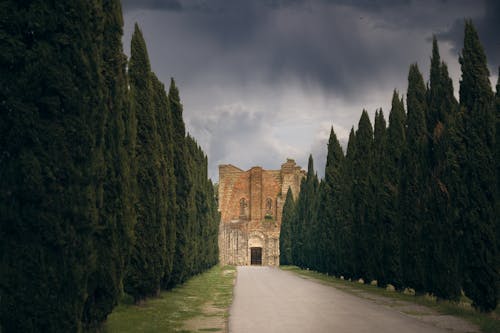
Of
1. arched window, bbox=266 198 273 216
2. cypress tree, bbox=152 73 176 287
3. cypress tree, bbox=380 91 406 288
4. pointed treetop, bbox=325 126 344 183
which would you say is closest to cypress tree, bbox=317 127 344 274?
pointed treetop, bbox=325 126 344 183

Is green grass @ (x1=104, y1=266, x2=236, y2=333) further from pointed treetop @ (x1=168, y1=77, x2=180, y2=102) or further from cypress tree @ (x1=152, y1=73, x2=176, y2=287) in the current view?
pointed treetop @ (x1=168, y1=77, x2=180, y2=102)

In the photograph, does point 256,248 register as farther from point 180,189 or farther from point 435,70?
point 435,70

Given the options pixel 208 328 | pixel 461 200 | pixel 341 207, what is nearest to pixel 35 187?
pixel 208 328

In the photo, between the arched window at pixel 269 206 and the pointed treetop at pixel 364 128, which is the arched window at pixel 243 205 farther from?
the pointed treetop at pixel 364 128

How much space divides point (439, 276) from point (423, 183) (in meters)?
3.27

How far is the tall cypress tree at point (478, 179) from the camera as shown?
13.5m

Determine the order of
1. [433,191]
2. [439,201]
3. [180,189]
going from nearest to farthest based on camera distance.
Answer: [439,201], [433,191], [180,189]

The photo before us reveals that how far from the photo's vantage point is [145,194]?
15.4 meters

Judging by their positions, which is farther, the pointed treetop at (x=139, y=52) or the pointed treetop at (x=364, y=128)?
the pointed treetop at (x=364, y=128)

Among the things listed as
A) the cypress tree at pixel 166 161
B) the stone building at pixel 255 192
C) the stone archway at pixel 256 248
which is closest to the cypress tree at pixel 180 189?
the cypress tree at pixel 166 161

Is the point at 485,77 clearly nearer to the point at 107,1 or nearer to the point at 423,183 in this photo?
the point at 423,183

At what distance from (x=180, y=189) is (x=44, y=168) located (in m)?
14.6

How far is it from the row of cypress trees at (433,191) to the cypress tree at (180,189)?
837cm

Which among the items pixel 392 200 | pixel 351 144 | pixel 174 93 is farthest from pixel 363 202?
pixel 174 93
